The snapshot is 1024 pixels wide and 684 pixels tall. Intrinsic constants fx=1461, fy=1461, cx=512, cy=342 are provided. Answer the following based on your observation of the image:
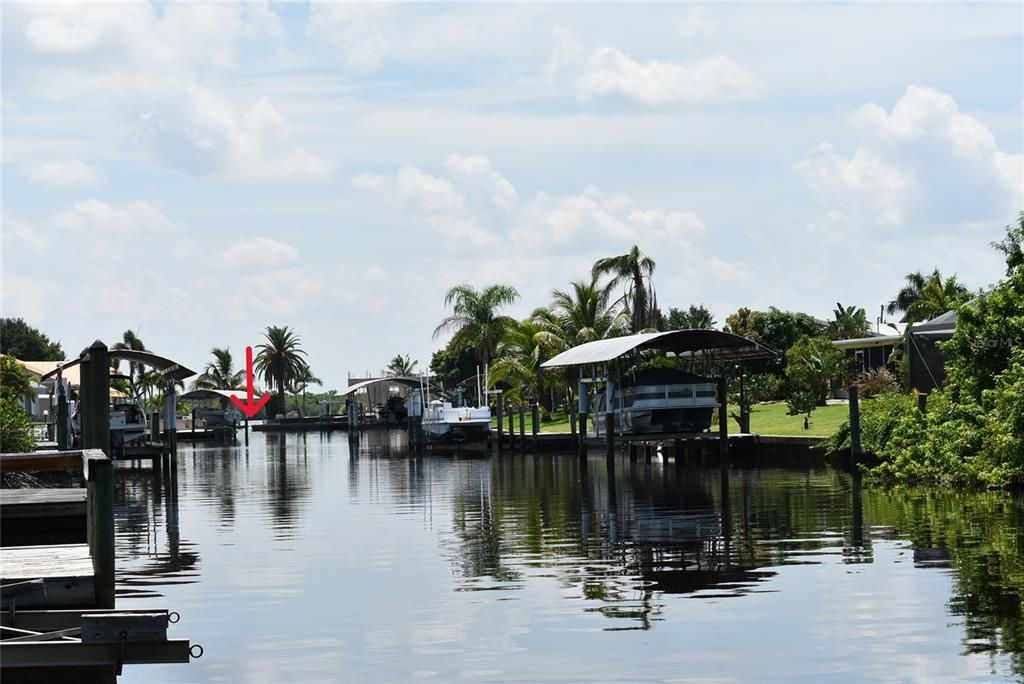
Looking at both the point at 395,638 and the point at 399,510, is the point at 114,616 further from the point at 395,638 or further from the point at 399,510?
→ the point at 399,510

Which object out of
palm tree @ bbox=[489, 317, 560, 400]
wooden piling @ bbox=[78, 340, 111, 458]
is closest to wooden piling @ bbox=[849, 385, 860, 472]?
wooden piling @ bbox=[78, 340, 111, 458]

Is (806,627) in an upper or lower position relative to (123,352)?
lower

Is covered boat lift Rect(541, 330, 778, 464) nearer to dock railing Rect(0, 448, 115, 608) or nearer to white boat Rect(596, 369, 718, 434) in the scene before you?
white boat Rect(596, 369, 718, 434)

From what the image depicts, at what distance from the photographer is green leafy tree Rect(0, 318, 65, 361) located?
129m

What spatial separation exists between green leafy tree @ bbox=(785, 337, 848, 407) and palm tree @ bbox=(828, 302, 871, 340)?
952 inches

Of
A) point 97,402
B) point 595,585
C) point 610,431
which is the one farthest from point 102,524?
point 610,431

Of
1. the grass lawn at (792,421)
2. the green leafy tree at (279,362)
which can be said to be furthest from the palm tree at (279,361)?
the grass lawn at (792,421)

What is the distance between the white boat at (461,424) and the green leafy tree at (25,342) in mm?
63371

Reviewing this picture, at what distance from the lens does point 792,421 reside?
55.2 m

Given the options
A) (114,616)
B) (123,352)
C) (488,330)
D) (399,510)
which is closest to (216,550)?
(399,510)

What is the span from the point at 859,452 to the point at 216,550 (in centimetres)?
2035

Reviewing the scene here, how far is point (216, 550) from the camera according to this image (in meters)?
27.1

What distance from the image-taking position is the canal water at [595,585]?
15.3 meters

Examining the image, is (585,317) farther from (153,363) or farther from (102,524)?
(102,524)
